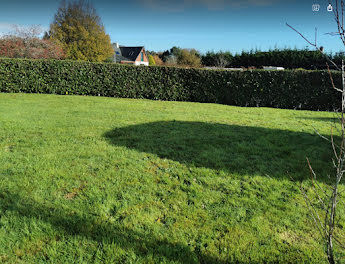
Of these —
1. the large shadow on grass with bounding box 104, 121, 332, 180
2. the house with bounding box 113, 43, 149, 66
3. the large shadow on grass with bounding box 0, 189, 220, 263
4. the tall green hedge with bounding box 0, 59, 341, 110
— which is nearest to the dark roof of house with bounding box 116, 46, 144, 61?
the house with bounding box 113, 43, 149, 66

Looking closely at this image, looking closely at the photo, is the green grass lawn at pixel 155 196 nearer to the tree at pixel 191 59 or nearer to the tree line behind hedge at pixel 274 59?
the tree line behind hedge at pixel 274 59

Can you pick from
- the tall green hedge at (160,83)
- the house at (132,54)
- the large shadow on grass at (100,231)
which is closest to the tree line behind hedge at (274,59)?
the tall green hedge at (160,83)

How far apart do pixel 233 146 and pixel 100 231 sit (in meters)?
3.42

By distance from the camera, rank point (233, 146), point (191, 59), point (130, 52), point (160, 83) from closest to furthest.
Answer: point (233, 146) < point (160, 83) < point (191, 59) < point (130, 52)

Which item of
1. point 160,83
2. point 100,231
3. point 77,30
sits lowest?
point 100,231

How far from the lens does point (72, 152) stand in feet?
14.2

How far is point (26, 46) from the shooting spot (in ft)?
72.5

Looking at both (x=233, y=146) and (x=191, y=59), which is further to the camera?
(x=191, y=59)

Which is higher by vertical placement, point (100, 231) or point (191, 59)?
point (191, 59)

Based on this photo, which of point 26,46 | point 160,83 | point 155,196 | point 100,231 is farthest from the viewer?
point 26,46

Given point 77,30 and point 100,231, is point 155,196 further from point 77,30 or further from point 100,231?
point 77,30

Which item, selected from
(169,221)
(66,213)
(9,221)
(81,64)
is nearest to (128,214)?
(169,221)

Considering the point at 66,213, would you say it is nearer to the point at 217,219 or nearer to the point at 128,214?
the point at 128,214

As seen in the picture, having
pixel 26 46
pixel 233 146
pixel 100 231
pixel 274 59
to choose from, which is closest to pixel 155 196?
pixel 100 231
